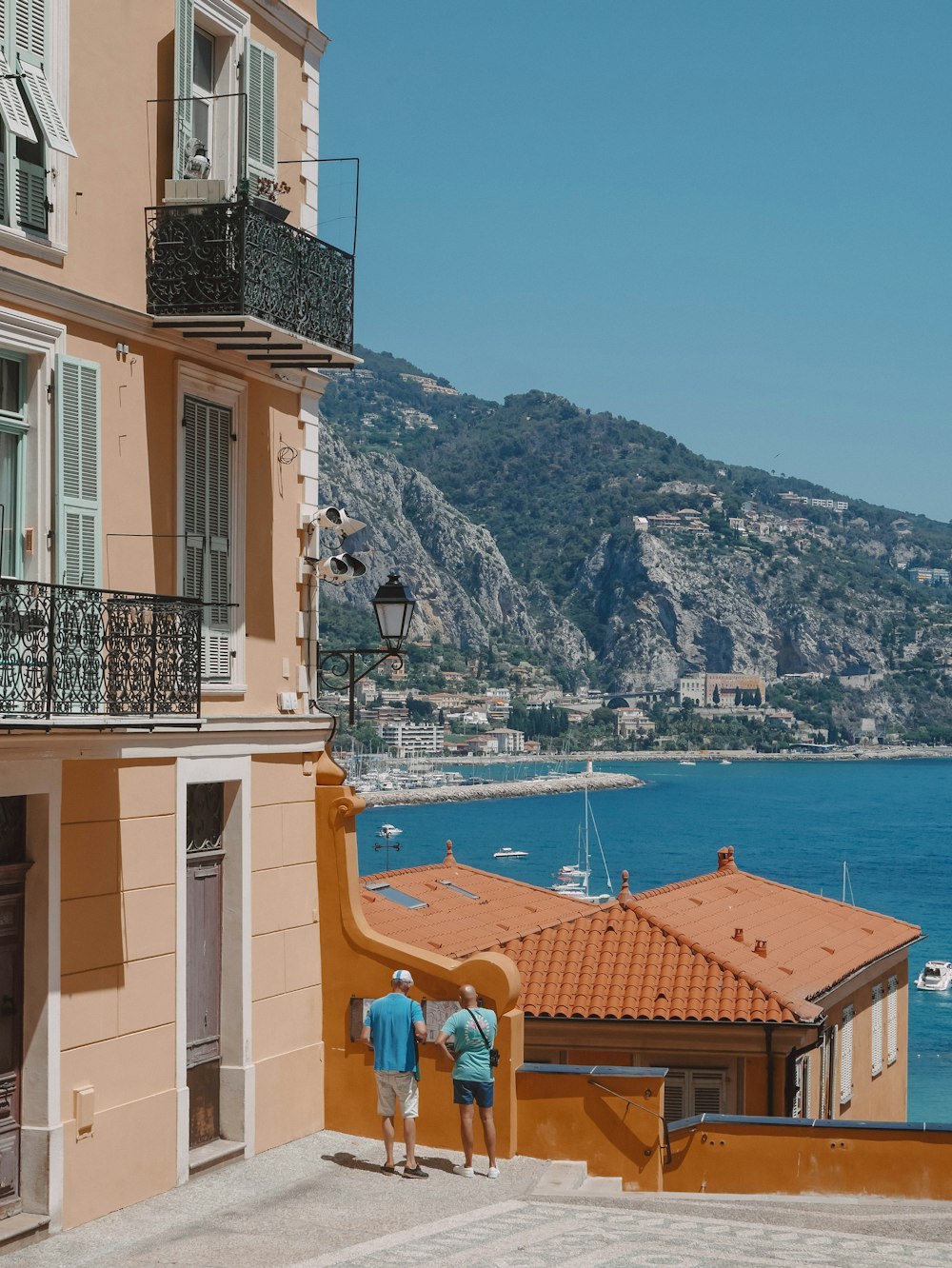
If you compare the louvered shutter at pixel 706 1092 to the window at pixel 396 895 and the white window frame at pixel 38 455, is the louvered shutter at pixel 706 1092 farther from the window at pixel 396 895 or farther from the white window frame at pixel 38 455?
the white window frame at pixel 38 455

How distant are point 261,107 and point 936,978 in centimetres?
8048

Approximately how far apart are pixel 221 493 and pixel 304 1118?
4825 mm

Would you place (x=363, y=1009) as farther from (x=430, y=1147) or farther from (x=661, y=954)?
(x=661, y=954)

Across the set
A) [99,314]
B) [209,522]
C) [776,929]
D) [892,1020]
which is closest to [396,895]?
[776,929]

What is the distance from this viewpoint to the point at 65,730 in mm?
9320

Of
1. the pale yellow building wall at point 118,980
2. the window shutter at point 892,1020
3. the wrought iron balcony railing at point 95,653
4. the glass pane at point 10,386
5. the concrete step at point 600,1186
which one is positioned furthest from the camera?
the window shutter at point 892,1020

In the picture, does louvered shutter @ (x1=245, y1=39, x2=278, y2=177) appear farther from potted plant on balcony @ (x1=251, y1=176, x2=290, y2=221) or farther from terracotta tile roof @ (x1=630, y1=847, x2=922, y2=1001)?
terracotta tile roof @ (x1=630, y1=847, x2=922, y2=1001)

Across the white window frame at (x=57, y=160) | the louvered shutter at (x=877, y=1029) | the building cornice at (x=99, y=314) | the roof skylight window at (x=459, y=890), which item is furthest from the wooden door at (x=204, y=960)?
the louvered shutter at (x=877, y=1029)

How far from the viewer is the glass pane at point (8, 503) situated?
31.3ft

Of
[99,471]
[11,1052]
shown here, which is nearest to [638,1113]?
[11,1052]

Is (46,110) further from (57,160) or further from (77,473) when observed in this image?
(77,473)

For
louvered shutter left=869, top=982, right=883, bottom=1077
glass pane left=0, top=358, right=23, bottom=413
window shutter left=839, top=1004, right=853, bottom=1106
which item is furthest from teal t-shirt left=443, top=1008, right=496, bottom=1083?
louvered shutter left=869, top=982, right=883, bottom=1077

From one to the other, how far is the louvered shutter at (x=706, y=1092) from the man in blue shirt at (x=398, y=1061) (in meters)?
5.73

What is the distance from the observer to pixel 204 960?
11547 mm
